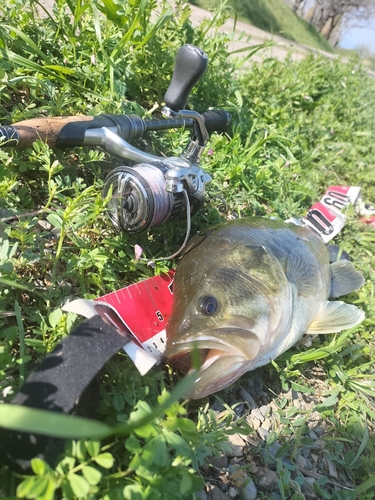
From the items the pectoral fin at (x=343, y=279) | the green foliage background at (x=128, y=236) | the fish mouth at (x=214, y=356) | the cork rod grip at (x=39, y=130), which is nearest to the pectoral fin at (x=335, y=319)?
the green foliage background at (x=128, y=236)

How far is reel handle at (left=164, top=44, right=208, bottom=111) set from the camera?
2.41m

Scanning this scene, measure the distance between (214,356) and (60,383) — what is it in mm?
712

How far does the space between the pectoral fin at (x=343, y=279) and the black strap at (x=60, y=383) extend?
6.20 ft

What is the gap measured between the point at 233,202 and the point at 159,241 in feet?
3.29

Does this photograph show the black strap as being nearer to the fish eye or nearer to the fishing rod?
the fish eye

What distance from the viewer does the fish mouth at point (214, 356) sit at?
1734 millimetres

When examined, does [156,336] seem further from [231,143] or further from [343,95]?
[343,95]

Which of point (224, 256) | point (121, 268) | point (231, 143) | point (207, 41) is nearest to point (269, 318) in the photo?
point (224, 256)

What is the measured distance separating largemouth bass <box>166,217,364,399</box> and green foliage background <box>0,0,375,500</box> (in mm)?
183

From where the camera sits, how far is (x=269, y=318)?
2.03 meters

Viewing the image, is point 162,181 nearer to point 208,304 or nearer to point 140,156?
point 140,156

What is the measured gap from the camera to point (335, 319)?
2523mm

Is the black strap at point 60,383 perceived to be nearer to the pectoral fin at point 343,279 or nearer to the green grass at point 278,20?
the pectoral fin at point 343,279

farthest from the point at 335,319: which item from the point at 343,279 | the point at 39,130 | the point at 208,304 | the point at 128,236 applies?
the point at 39,130
